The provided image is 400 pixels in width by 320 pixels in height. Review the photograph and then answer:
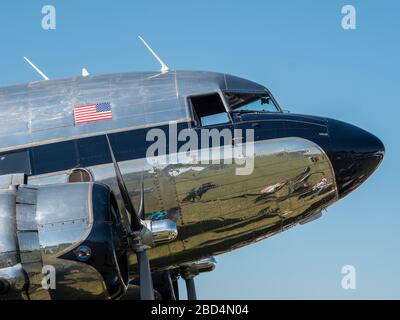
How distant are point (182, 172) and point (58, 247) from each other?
3388 mm

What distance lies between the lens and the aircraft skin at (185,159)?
538 inches

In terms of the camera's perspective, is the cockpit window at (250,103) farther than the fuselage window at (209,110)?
Yes

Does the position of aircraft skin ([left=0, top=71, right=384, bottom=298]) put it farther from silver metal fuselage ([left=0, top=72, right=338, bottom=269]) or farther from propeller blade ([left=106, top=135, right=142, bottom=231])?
propeller blade ([left=106, top=135, right=142, bottom=231])

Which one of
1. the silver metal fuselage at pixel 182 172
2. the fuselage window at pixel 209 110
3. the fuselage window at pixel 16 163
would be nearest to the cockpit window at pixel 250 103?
the fuselage window at pixel 209 110

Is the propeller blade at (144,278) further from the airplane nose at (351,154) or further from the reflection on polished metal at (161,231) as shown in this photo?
the airplane nose at (351,154)

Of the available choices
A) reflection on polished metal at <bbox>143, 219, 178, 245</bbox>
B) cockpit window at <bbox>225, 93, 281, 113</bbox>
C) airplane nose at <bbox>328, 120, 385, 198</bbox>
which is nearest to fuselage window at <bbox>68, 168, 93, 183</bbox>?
reflection on polished metal at <bbox>143, 219, 178, 245</bbox>

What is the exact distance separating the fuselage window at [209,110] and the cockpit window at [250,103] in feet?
0.68

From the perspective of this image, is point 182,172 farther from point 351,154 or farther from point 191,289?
point 191,289

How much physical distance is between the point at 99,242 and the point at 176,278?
27.7 feet

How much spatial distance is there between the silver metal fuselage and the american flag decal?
0.11m

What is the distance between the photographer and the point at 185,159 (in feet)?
44.9

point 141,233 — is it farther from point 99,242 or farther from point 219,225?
point 219,225

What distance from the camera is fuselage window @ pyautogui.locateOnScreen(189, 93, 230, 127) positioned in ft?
47.0

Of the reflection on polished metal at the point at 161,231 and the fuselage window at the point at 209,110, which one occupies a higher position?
the fuselage window at the point at 209,110
